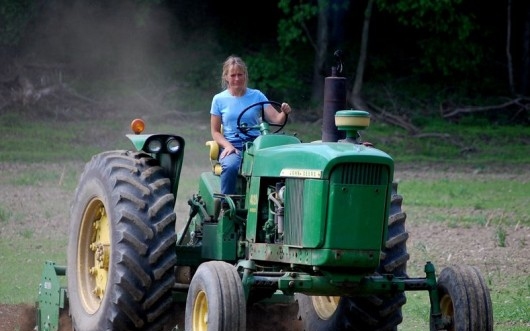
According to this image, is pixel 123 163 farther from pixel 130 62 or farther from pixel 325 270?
A: pixel 130 62

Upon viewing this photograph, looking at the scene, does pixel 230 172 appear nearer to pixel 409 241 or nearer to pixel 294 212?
pixel 294 212

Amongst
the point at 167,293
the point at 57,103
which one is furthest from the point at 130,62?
the point at 167,293

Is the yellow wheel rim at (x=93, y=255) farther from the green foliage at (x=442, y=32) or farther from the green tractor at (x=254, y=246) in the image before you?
the green foliage at (x=442, y=32)

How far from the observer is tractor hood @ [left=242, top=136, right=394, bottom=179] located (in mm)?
7660

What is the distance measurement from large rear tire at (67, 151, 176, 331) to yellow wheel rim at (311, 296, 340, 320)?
4.46 ft

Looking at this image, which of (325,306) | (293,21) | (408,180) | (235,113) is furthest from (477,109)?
(235,113)

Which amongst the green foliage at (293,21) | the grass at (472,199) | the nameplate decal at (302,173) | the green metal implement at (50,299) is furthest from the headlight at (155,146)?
the green foliage at (293,21)

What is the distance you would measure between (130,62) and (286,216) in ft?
62.8

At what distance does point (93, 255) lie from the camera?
905 centimetres

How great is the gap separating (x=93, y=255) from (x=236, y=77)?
159 centimetres

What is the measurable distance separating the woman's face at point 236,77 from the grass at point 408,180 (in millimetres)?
2362

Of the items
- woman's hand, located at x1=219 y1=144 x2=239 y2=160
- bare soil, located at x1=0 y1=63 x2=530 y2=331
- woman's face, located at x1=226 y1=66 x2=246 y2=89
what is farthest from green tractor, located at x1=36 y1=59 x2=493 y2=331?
woman's face, located at x1=226 y1=66 x2=246 y2=89

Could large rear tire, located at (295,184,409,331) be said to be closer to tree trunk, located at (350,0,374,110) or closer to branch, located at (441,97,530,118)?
tree trunk, located at (350,0,374,110)

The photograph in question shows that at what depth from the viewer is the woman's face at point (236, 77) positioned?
9188 mm
